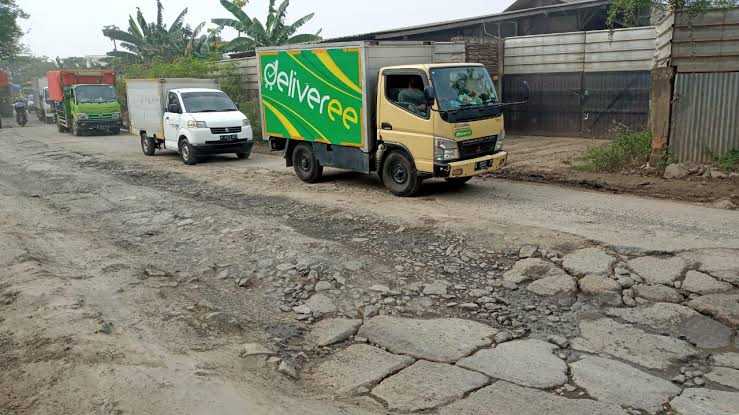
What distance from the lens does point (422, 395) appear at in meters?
4.34

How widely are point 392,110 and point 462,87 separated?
4.02 ft

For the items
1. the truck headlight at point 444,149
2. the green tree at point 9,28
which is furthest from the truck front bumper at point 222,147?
the green tree at point 9,28

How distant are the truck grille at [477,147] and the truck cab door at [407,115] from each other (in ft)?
1.82

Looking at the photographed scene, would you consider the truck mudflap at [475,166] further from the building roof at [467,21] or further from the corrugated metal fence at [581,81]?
the building roof at [467,21]

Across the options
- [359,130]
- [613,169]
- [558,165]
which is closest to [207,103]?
[359,130]

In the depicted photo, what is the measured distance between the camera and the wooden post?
11.4 metres

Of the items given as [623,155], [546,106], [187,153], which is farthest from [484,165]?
[546,106]

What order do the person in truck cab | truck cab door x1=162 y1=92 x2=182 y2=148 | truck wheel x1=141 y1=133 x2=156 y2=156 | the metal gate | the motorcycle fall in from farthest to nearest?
the motorcycle → truck wheel x1=141 y1=133 x2=156 y2=156 → the metal gate → truck cab door x1=162 y1=92 x2=182 y2=148 → the person in truck cab

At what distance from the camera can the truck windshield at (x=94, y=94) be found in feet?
85.9

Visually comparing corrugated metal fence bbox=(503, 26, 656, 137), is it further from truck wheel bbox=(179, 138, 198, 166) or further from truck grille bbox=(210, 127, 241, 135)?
truck wheel bbox=(179, 138, 198, 166)

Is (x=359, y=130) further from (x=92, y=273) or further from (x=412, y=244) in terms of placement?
(x=92, y=273)

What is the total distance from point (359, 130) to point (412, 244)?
3.65m

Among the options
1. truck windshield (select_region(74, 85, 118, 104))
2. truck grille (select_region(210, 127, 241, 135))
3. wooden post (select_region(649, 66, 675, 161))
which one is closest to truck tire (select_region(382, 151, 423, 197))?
wooden post (select_region(649, 66, 675, 161))

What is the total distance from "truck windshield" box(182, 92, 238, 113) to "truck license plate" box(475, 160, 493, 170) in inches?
344
